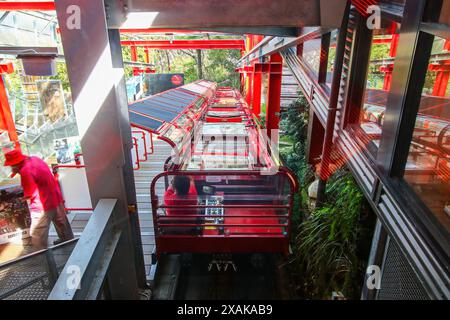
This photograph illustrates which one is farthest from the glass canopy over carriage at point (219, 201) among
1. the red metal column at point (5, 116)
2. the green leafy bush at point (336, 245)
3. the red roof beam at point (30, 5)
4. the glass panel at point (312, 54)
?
the red metal column at point (5, 116)

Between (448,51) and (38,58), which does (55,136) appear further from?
(448,51)

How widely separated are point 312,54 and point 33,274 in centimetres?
485

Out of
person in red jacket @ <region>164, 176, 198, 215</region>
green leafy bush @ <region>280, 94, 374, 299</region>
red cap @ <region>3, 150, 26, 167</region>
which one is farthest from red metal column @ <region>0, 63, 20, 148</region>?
green leafy bush @ <region>280, 94, 374, 299</region>

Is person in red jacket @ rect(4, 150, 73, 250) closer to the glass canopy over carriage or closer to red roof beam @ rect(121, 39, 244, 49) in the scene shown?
the glass canopy over carriage

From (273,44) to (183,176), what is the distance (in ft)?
10.2

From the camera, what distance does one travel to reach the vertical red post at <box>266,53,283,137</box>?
23.6 feet

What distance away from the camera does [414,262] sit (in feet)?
5.41

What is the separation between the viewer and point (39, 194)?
3742 millimetres

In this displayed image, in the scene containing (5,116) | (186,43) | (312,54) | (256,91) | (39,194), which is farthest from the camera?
(186,43)

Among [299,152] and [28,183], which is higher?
[28,183]

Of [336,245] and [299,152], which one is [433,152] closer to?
[336,245]

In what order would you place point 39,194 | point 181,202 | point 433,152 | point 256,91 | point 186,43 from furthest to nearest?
1. point 186,43
2. point 256,91
3. point 181,202
4. point 39,194
5. point 433,152

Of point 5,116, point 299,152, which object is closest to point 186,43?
point 5,116
